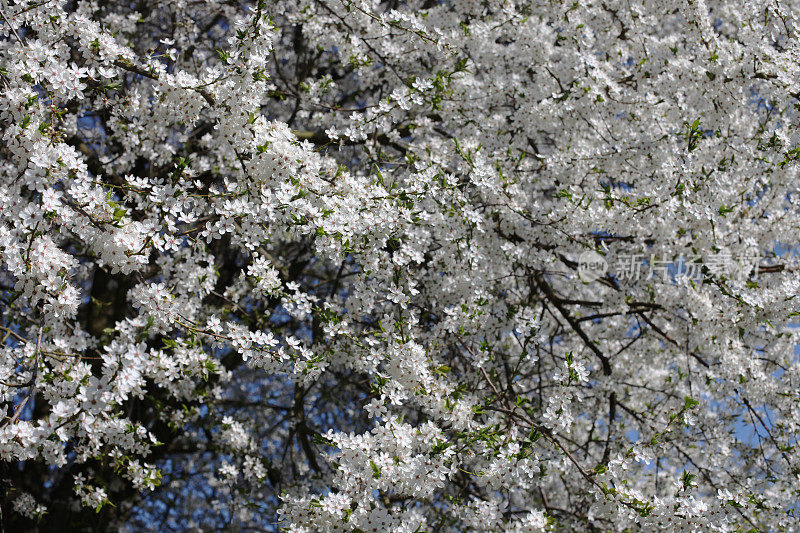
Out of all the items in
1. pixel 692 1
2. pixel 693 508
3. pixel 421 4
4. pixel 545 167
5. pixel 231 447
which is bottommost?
pixel 693 508

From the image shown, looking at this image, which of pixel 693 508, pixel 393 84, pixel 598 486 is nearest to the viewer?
pixel 693 508

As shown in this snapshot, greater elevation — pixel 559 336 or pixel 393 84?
pixel 393 84

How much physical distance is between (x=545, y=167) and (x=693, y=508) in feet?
11.0

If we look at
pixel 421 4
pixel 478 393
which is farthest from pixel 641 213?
pixel 421 4

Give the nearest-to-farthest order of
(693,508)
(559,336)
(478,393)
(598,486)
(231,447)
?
(693,508)
(598,486)
(478,393)
(231,447)
(559,336)

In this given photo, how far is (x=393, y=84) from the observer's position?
255 inches

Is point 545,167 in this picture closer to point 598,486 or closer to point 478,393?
point 478,393
